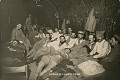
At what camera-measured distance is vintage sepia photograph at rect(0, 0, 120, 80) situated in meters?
5.19

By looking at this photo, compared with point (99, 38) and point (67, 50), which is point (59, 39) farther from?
point (99, 38)

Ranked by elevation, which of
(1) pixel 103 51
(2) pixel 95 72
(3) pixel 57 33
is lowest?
(2) pixel 95 72

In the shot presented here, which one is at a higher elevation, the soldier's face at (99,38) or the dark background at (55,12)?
the dark background at (55,12)

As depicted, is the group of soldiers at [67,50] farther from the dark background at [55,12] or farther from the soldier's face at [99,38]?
the dark background at [55,12]

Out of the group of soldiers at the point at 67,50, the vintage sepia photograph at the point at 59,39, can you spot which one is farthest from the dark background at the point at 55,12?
the group of soldiers at the point at 67,50

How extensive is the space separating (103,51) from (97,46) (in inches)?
5.3

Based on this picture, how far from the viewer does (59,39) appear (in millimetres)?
5293

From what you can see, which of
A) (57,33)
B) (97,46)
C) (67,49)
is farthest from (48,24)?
(97,46)

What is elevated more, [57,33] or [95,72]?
[57,33]

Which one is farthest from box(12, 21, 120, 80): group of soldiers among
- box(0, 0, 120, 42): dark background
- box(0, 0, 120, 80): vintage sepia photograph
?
box(0, 0, 120, 42): dark background

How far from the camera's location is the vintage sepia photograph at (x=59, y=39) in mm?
5188

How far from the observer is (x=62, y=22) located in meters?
5.28

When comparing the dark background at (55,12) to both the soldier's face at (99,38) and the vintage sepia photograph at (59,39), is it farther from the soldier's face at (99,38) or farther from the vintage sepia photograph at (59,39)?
the soldier's face at (99,38)

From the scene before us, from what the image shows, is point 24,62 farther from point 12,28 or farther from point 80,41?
point 80,41
